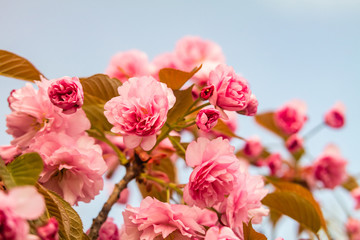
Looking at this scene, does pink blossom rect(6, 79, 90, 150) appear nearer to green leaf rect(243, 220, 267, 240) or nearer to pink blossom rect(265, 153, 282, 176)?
green leaf rect(243, 220, 267, 240)

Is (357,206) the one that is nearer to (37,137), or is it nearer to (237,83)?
(237,83)

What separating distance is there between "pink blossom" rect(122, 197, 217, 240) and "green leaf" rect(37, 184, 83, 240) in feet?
0.28

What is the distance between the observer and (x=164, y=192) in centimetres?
85

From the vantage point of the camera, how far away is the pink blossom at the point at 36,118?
71 cm

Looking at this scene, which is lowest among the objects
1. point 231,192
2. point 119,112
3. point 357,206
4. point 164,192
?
point 357,206

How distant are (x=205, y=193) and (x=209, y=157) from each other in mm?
60

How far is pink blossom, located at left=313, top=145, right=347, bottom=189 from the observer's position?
1.98 m

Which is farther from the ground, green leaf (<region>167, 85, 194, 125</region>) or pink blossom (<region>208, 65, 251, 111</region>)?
pink blossom (<region>208, 65, 251, 111</region>)

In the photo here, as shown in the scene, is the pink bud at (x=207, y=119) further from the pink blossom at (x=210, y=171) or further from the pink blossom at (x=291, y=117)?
the pink blossom at (x=291, y=117)

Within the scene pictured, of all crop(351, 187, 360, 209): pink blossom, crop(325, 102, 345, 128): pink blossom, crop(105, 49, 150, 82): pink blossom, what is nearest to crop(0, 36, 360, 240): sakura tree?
crop(105, 49, 150, 82): pink blossom

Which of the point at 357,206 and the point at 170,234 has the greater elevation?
the point at 170,234

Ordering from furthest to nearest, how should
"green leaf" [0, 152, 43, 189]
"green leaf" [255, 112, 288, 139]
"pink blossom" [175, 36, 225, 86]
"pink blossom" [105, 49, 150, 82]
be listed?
"green leaf" [255, 112, 288, 139] → "pink blossom" [175, 36, 225, 86] → "pink blossom" [105, 49, 150, 82] → "green leaf" [0, 152, 43, 189]

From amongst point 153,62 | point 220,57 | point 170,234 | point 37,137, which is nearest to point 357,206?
point 220,57

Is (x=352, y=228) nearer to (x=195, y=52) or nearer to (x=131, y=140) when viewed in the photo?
(x=195, y=52)
